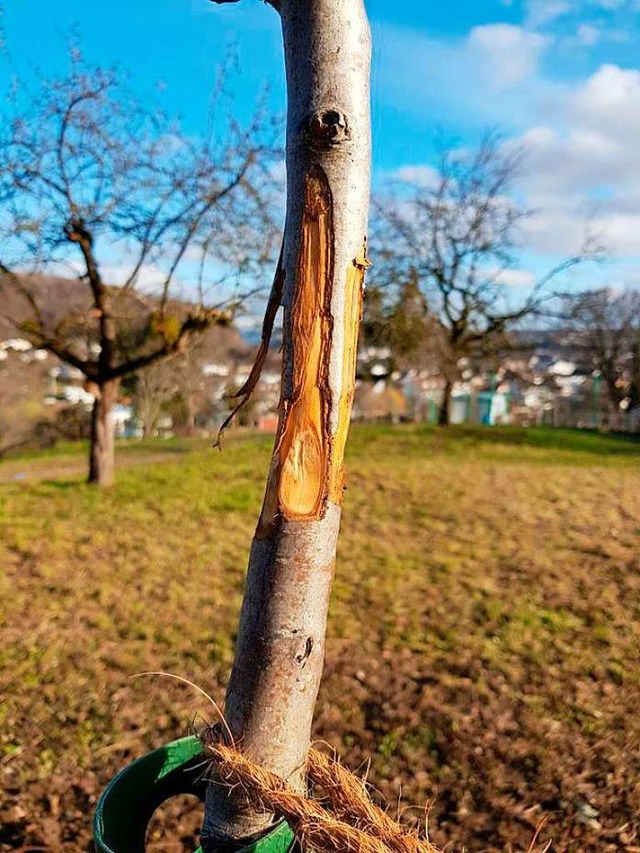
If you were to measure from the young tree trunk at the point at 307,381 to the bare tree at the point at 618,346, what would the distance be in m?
25.8

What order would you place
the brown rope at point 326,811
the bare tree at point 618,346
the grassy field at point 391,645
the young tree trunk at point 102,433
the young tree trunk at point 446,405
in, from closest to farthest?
the brown rope at point 326,811 → the grassy field at point 391,645 → the young tree trunk at point 102,433 → the young tree trunk at point 446,405 → the bare tree at point 618,346

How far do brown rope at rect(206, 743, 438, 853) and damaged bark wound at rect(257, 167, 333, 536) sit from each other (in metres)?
0.56

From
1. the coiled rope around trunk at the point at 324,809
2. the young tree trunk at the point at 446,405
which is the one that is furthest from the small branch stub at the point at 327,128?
the young tree trunk at the point at 446,405

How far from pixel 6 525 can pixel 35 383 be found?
15.4 meters

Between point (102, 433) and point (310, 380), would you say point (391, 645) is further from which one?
point (102, 433)

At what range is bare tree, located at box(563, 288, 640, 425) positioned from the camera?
26062 mm

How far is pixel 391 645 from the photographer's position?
4.76m

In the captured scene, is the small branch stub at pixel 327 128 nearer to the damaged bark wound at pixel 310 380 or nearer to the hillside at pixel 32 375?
the damaged bark wound at pixel 310 380

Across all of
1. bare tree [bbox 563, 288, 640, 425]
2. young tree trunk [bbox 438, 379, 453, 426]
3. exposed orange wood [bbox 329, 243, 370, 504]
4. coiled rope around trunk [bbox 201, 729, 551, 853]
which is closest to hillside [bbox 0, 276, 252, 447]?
young tree trunk [bbox 438, 379, 453, 426]

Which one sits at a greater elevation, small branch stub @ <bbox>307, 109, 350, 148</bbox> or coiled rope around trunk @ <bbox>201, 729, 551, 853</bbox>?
small branch stub @ <bbox>307, 109, 350, 148</bbox>

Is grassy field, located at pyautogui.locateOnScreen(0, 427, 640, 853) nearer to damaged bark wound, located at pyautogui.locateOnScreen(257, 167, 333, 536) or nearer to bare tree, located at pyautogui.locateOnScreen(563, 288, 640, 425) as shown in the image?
damaged bark wound, located at pyautogui.locateOnScreen(257, 167, 333, 536)

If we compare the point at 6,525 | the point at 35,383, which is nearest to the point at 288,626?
the point at 6,525

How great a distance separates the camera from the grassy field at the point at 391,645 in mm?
3297

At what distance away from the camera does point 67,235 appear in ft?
24.1
